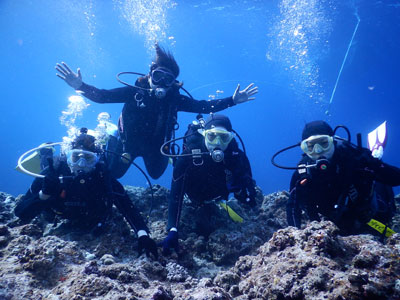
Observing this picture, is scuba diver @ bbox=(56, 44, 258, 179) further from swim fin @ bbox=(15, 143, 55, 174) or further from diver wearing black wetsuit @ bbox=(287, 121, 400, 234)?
diver wearing black wetsuit @ bbox=(287, 121, 400, 234)

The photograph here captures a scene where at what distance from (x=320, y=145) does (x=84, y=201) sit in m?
4.40

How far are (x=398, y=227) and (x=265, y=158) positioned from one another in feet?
388

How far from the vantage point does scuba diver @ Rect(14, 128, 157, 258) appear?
3992 mm

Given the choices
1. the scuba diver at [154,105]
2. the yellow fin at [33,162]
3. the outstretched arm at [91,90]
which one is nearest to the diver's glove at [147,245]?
the scuba diver at [154,105]

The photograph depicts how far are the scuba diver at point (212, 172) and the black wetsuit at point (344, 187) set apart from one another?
0.96 metres

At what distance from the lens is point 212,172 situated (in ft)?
15.7

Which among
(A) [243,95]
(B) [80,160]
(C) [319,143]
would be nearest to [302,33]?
(A) [243,95]

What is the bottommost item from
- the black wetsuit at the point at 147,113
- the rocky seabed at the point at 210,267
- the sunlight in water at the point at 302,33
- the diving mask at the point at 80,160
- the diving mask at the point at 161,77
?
the rocky seabed at the point at 210,267

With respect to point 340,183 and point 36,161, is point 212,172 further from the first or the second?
point 36,161

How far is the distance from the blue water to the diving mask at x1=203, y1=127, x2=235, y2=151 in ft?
63.2

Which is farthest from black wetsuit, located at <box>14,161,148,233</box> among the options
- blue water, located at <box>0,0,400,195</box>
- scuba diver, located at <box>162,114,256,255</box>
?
blue water, located at <box>0,0,400,195</box>

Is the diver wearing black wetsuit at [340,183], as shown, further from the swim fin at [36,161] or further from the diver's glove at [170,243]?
the swim fin at [36,161]

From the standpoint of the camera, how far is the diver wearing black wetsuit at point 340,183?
377 cm

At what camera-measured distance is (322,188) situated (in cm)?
400
